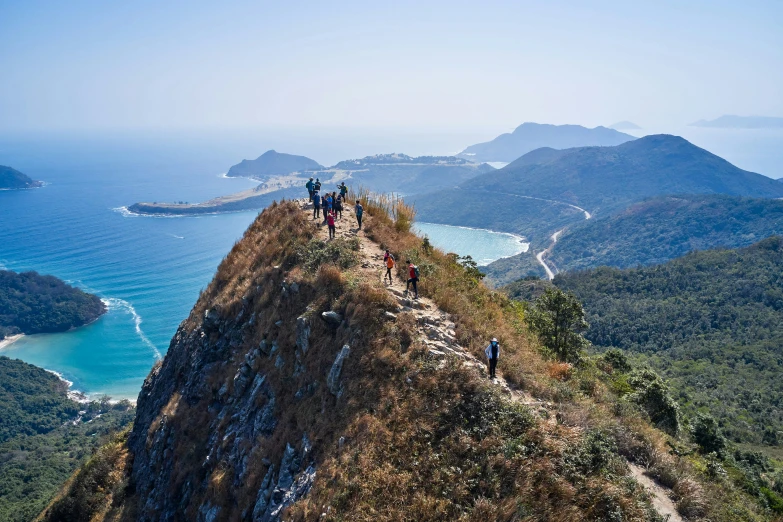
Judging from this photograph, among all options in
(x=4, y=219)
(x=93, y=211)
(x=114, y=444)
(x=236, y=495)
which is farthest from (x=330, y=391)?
(x=4, y=219)

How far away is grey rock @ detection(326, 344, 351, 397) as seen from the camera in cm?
1369

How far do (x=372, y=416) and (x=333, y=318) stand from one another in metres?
4.38

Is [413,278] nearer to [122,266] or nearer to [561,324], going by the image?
[561,324]

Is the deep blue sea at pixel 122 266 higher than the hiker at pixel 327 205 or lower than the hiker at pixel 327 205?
lower

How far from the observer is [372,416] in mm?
11977

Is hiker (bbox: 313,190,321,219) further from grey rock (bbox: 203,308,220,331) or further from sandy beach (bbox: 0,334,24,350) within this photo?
sandy beach (bbox: 0,334,24,350)

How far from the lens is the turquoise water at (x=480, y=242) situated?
16238cm

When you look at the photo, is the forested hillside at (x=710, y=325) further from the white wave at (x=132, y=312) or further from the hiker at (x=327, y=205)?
the white wave at (x=132, y=312)

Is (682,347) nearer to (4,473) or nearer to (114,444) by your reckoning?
(114,444)

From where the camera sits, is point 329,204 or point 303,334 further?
point 329,204

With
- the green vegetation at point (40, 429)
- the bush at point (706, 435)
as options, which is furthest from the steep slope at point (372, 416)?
the green vegetation at point (40, 429)

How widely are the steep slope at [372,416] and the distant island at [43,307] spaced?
4338 inches

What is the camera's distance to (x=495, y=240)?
184 metres

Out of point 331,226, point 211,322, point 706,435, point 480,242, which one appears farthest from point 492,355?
point 480,242
